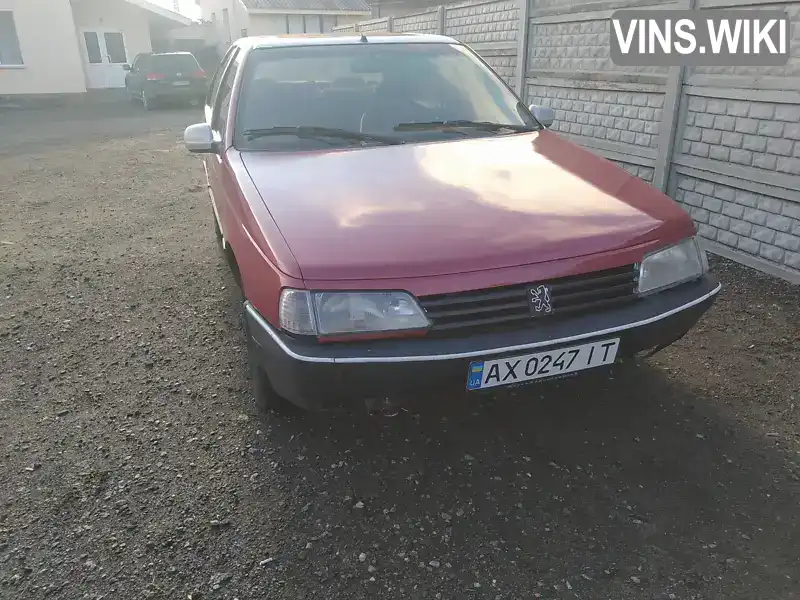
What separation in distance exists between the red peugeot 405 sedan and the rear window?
1613cm

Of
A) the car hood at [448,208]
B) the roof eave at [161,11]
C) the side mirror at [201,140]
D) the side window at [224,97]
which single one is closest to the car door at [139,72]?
the roof eave at [161,11]

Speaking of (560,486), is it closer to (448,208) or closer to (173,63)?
(448,208)

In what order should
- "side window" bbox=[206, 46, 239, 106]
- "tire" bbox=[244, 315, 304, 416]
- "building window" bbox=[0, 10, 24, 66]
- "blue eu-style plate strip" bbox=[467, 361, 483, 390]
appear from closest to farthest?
"blue eu-style plate strip" bbox=[467, 361, 483, 390]
"tire" bbox=[244, 315, 304, 416]
"side window" bbox=[206, 46, 239, 106]
"building window" bbox=[0, 10, 24, 66]

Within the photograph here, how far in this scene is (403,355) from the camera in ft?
6.76

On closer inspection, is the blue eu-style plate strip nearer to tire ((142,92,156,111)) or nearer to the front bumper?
the front bumper

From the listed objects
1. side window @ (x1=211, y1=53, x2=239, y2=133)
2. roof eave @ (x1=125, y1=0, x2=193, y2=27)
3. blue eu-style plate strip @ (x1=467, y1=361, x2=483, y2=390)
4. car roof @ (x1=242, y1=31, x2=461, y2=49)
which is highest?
roof eave @ (x1=125, y1=0, x2=193, y2=27)

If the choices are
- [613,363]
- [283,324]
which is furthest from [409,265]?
[613,363]

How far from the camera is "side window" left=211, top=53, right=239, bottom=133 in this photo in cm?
351

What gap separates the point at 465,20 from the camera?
29.6 ft

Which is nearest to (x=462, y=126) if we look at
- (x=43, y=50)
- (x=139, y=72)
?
(x=139, y=72)

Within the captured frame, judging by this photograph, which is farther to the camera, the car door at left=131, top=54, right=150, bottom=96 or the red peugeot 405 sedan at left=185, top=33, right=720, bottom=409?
the car door at left=131, top=54, right=150, bottom=96

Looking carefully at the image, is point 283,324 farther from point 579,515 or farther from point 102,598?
point 579,515

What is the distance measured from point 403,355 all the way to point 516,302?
17.8 inches

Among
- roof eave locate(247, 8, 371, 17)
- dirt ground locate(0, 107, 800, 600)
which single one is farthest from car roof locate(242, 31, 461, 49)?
roof eave locate(247, 8, 371, 17)
